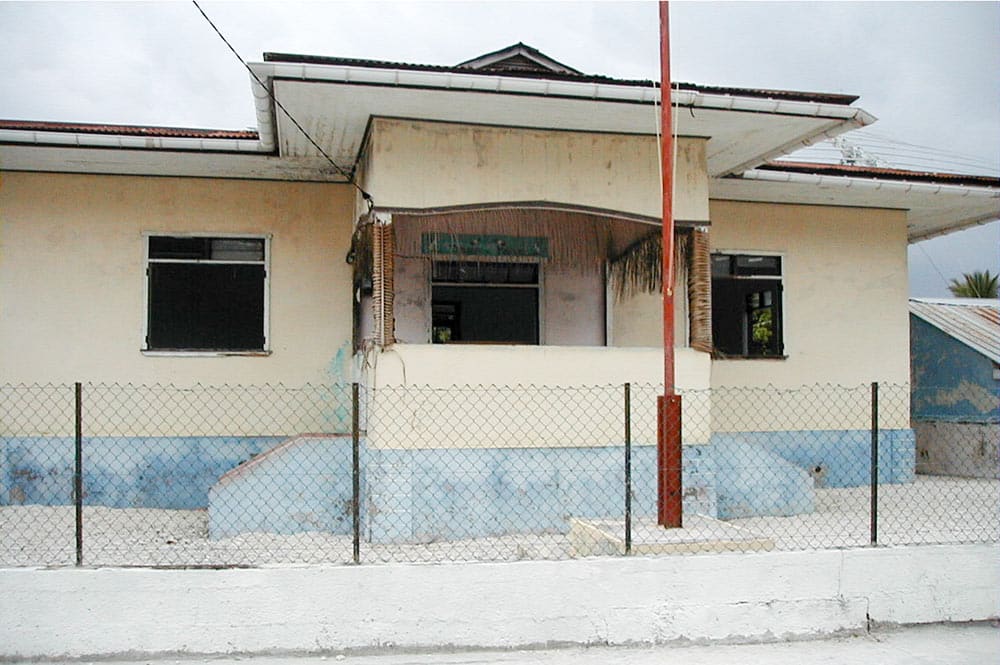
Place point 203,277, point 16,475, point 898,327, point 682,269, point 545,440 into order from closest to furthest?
1. point 545,440
2. point 682,269
3. point 16,475
4. point 203,277
5. point 898,327

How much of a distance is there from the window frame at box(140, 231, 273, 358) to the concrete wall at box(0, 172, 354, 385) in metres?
0.03

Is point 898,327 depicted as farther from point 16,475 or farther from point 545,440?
point 16,475

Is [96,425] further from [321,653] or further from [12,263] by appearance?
[321,653]

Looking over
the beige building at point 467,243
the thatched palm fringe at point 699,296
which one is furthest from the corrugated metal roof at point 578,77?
the thatched palm fringe at point 699,296

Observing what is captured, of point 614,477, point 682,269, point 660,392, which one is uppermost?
point 682,269

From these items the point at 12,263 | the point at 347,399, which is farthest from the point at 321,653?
the point at 12,263

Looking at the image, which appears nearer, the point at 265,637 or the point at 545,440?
the point at 265,637

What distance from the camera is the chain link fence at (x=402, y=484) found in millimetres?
6984

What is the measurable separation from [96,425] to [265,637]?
204 inches

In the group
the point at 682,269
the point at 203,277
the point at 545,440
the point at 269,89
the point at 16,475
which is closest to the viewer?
the point at 269,89

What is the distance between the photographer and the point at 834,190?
33.9 ft

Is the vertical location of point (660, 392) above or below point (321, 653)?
above

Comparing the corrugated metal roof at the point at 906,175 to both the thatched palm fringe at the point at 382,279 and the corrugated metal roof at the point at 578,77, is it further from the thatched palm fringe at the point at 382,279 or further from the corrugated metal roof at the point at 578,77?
the thatched palm fringe at the point at 382,279

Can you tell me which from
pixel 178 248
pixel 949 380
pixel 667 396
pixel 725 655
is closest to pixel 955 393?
pixel 949 380
